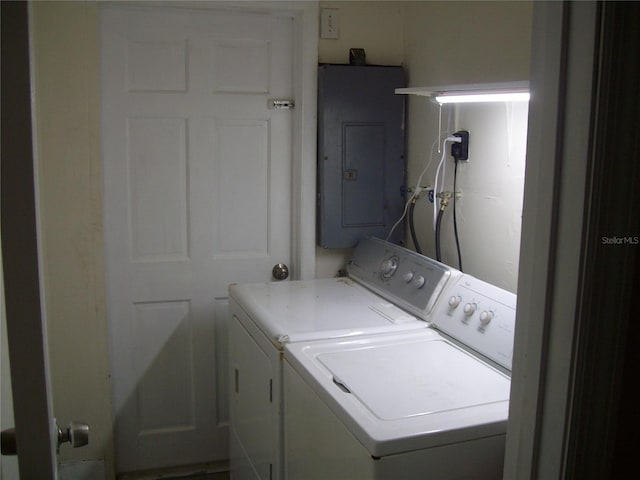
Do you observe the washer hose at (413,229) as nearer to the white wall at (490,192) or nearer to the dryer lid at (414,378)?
the white wall at (490,192)

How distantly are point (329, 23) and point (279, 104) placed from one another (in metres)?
0.39

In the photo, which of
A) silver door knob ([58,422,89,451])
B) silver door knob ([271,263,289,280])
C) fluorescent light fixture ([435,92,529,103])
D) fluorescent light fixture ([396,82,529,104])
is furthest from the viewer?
silver door knob ([271,263,289,280])

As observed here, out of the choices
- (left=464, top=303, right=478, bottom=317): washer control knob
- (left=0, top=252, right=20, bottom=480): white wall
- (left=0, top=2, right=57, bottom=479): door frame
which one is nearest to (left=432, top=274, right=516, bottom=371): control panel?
(left=464, top=303, right=478, bottom=317): washer control knob

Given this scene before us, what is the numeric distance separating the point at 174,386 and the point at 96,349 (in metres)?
0.39

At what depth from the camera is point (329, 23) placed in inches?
105

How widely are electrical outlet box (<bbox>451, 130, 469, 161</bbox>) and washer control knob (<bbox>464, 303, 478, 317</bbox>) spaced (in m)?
0.66

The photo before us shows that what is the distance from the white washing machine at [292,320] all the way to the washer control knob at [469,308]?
165mm

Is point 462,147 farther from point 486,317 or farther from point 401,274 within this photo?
point 486,317

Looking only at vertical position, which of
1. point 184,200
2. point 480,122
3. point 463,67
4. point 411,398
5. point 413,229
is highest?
point 463,67

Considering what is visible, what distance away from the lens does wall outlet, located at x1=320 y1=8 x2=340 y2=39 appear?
104 inches

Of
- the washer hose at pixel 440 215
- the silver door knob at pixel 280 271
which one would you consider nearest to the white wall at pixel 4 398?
the silver door knob at pixel 280 271

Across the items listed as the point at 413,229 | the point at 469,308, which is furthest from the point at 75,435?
the point at 413,229

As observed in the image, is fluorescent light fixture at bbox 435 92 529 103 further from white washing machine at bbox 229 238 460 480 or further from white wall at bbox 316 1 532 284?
white washing machine at bbox 229 238 460 480

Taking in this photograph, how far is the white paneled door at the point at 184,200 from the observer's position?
2.59m
